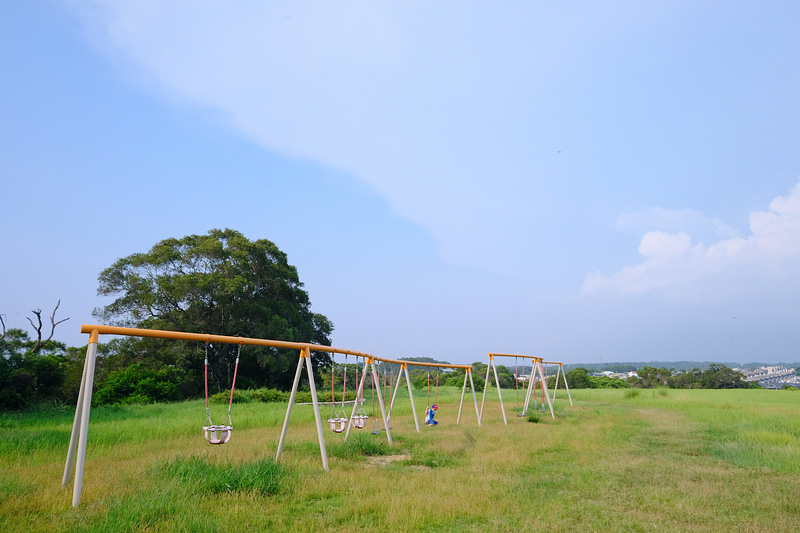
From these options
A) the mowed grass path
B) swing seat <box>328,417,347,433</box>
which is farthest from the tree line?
swing seat <box>328,417,347,433</box>

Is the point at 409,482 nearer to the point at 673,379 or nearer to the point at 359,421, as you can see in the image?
the point at 359,421

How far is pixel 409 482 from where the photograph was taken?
7293mm

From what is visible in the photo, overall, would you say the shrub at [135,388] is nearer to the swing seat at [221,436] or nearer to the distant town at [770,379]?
the swing seat at [221,436]

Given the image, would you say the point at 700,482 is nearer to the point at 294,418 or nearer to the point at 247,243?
the point at 294,418

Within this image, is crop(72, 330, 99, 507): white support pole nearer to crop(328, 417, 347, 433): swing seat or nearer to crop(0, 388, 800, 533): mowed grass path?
crop(0, 388, 800, 533): mowed grass path

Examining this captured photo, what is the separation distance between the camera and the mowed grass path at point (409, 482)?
541 cm

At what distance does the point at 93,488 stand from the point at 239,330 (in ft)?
83.8

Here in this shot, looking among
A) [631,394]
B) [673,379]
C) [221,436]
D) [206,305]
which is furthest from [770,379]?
[221,436]

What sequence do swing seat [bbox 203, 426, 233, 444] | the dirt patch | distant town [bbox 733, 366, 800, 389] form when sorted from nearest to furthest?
swing seat [bbox 203, 426, 233, 444] < the dirt patch < distant town [bbox 733, 366, 800, 389]

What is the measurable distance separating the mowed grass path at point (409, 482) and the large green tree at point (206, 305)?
632 inches

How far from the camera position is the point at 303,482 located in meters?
6.94

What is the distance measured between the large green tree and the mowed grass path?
52.6 feet

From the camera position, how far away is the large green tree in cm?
2925

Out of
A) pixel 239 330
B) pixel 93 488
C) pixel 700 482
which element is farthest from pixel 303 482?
pixel 239 330
